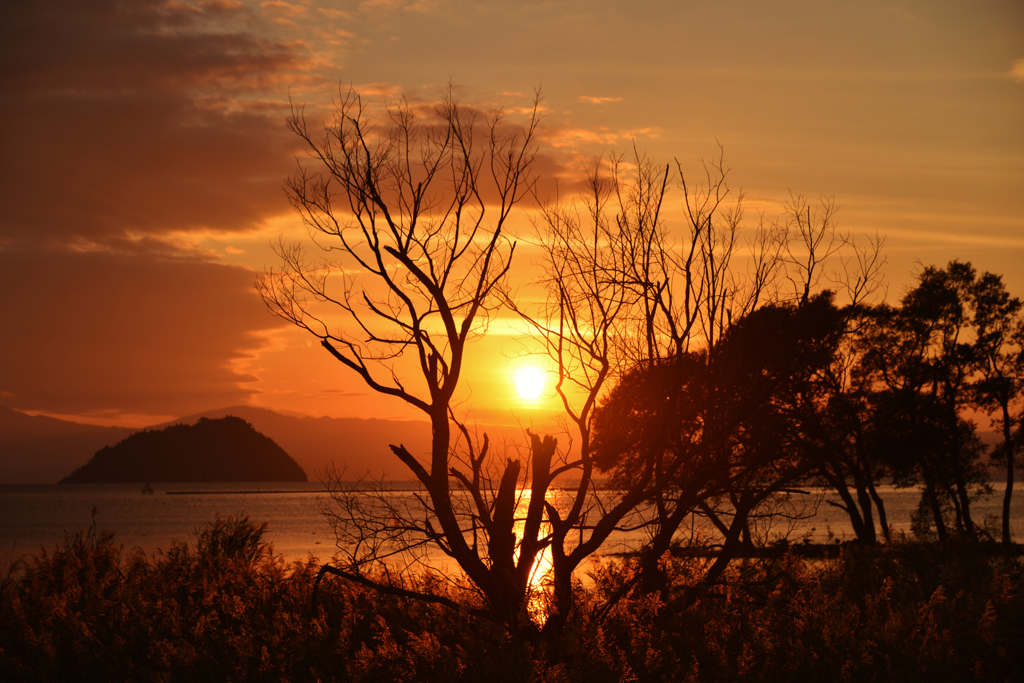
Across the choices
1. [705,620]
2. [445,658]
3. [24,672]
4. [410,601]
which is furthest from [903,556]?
[24,672]

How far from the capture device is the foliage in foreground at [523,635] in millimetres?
7926

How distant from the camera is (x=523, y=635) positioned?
8.74 metres

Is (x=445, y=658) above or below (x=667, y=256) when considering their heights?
below

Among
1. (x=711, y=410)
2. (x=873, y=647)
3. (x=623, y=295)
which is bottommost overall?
(x=873, y=647)

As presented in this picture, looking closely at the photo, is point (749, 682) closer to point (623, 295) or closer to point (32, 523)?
point (623, 295)

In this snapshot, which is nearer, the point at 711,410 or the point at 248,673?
the point at 248,673

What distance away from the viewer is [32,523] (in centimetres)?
7288

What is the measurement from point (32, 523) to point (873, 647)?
269 ft

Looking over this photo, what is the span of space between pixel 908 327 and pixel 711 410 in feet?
73.1

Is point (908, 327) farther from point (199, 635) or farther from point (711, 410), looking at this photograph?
point (199, 635)

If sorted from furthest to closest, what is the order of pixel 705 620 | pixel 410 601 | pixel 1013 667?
1. pixel 410 601
2. pixel 705 620
3. pixel 1013 667

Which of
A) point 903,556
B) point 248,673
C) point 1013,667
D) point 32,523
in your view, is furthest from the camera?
point 32,523

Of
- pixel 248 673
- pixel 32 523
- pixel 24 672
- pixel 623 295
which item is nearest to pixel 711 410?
pixel 623 295

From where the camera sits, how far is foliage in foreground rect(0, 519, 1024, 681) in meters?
7.93
